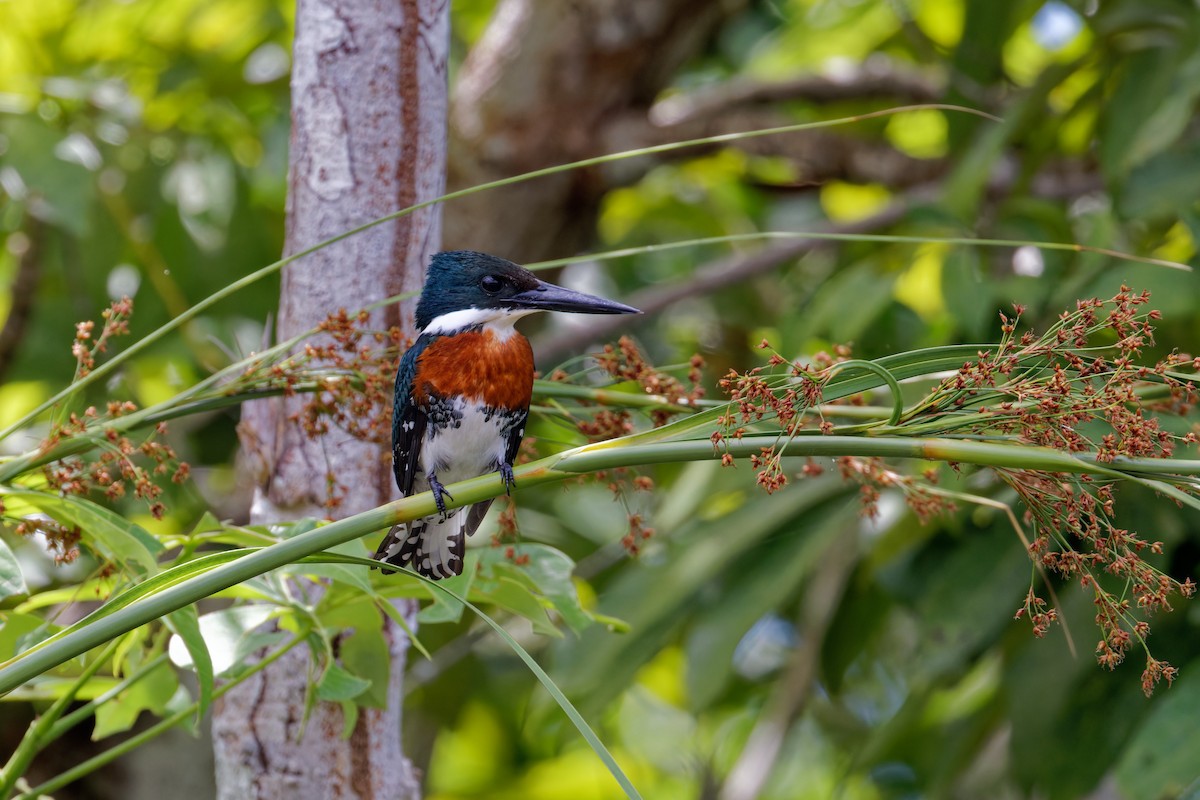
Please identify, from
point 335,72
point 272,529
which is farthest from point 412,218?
point 272,529

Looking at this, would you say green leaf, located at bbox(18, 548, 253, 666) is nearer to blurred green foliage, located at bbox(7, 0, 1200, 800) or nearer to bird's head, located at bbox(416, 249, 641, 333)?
blurred green foliage, located at bbox(7, 0, 1200, 800)

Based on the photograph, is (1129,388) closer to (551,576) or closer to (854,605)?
(551,576)

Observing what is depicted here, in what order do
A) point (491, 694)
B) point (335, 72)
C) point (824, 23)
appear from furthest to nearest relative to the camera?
point (824, 23) < point (491, 694) < point (335, 72)

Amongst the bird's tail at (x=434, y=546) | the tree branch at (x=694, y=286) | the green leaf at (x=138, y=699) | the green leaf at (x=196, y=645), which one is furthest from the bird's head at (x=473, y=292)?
the tree branch at (x=694, y=286)

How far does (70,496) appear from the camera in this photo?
4.64ft

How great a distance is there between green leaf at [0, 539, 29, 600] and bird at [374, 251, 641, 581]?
21.1 inches

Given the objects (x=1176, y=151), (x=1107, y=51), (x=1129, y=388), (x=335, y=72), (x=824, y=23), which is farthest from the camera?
(x=824, y=23)

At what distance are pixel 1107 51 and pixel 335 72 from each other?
1912mm

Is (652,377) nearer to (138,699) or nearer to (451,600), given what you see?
(451,600)

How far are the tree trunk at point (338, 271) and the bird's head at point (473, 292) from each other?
4 cm

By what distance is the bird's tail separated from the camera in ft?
5.80

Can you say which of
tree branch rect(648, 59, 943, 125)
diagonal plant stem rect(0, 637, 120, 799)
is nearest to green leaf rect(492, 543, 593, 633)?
diagonal plant stem rect(0, 637, 120, 799)

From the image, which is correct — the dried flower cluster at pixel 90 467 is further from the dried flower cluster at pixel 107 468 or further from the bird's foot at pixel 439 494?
the bird's foot at pixel 439 494

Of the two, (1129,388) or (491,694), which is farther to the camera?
(491,694)
